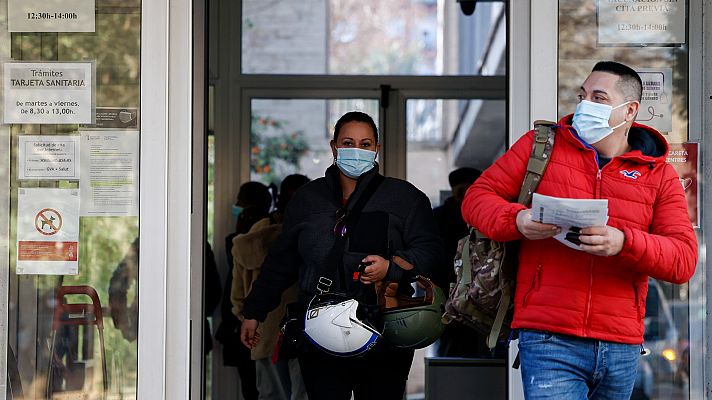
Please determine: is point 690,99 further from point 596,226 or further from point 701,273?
point 596,226

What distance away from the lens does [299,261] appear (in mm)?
4473

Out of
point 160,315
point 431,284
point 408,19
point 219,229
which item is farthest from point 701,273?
point 408,19

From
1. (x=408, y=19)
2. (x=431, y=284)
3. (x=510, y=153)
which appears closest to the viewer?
(x=510, y=153)

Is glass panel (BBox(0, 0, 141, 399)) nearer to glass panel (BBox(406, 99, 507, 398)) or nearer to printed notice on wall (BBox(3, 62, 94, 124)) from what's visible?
printed notice on wall (BBox(3, 62, 94, 124))

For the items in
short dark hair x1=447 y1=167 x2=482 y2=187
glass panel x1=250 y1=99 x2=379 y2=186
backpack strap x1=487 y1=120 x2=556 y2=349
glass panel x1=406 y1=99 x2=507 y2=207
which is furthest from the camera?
glass panel x1=406 y1=99 x2=507 y2=207

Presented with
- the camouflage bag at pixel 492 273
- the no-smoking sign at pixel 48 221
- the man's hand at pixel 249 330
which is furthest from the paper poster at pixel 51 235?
the camouflage bag at pixel 492 273

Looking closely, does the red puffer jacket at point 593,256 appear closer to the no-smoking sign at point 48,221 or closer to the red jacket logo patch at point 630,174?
the red jacket logo patch at point 630,174

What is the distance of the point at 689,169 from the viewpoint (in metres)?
4.22

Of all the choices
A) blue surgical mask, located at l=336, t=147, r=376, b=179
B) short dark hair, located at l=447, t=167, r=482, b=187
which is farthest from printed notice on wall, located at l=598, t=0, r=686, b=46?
short dark hair, located at l=447, t=167, r=482, b=187

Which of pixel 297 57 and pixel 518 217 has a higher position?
pixel 297 57

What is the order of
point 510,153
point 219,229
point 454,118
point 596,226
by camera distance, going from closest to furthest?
point 596,226, point 510,153, point 219,229, point 454,118

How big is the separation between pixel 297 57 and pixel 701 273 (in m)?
5.95

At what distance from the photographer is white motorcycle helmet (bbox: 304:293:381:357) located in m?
Answer: 3.98

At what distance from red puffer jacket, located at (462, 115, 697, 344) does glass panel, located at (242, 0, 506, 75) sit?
493 centimetres
